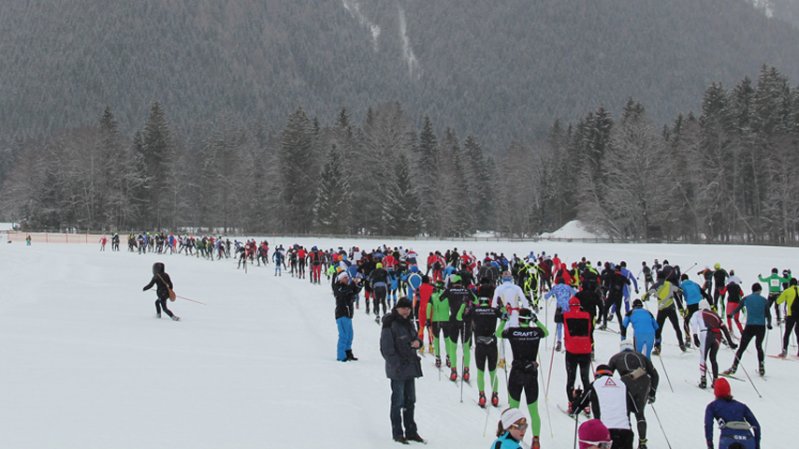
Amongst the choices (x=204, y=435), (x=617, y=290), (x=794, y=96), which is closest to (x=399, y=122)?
(x=794, y=96)

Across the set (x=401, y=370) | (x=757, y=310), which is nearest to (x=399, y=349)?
(x=401, y=370)

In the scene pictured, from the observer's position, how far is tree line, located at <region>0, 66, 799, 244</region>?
5272 cm

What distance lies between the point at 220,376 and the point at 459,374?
4159mm

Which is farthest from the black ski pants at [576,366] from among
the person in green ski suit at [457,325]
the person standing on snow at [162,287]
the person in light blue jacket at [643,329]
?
the person standing on snow at [162,287]

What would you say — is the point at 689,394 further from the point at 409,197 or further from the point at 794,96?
the point at 409,197

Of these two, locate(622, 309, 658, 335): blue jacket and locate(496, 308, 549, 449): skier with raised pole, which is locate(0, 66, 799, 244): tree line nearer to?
locate(622, 309, 658, 335): blue jacket

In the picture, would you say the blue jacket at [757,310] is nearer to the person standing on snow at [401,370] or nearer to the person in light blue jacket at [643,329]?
the person in light blue jacket at [643,329]

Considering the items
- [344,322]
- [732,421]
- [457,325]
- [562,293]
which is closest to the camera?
[732,421]

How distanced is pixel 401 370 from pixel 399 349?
25cm

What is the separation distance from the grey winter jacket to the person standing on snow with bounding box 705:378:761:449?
330 cm

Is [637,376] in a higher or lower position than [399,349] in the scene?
lower

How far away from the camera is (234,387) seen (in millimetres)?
10039

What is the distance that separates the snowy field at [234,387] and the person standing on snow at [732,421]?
6.78 ft

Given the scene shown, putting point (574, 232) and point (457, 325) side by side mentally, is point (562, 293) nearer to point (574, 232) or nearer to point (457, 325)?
point (457, 325)
